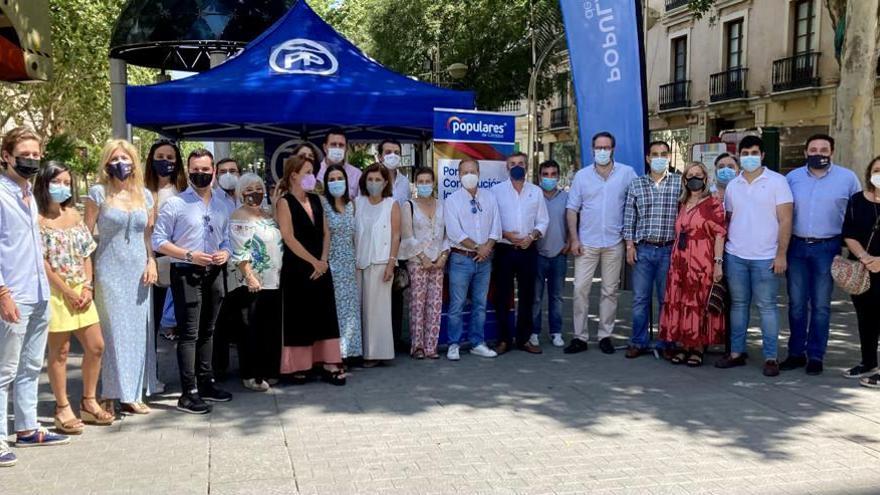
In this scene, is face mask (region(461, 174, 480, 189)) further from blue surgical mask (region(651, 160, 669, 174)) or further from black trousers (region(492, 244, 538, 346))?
blue surgical mask (region(651, 160, 669, 174))

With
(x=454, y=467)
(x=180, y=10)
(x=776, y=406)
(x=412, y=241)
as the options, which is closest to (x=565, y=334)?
(x=412, y=241)

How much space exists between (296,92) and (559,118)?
3555 centimetres

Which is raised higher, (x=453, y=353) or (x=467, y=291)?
(x=467, y=291)

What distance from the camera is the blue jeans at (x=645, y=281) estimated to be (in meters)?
7.11

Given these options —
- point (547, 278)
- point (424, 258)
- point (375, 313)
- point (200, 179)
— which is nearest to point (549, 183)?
point (547, 278)

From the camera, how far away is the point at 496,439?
4.95m

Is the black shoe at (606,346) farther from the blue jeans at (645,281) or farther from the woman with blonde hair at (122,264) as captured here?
the woman with blonde hair at (122,264)

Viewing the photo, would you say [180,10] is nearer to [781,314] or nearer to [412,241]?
[412,241]

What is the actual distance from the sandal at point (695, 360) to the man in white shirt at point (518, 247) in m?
1.40

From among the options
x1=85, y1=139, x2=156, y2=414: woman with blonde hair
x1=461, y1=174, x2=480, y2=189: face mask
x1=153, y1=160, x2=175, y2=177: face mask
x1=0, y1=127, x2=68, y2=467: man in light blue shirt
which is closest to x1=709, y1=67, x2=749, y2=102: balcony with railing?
x1=461, y1=174, x2=480, y2=189: face mask

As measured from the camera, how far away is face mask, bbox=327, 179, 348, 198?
639 cm

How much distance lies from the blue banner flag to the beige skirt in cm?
317

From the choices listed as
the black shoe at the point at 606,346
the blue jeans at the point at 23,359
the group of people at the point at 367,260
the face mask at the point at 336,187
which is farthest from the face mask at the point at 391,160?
the blue jeans at the point at 23,359

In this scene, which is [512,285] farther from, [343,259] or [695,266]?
[343,259]
